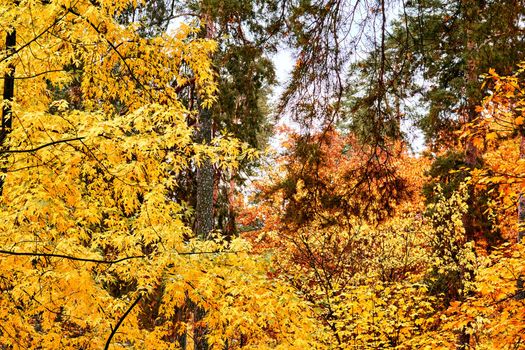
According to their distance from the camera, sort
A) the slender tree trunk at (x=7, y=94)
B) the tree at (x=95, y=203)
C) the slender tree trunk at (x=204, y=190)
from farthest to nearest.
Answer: the slender tree trunk at (x=204, y=190)
the slender tree trunk at (x=7, y=94)
the tree at (x=95, y=203)

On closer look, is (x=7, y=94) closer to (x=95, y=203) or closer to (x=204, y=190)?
(x=95, y=203)

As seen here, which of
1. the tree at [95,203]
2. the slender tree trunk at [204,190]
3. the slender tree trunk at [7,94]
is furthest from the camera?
the slender tree trunk at [204,190]

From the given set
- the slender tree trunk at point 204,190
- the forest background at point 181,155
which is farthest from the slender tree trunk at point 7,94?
the slender tree trunk at point 204,190

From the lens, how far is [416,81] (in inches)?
249

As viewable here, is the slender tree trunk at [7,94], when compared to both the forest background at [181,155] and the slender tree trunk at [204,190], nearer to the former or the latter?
the forest background at [181,155]

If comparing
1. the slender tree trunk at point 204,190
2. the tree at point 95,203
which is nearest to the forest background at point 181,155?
the tree at point 95,203

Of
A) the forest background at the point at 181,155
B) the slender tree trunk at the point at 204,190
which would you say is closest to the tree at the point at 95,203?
the forest background at the point at 181,155

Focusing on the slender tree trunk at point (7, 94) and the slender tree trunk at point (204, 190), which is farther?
the slender tree trunk at point (204, 190)

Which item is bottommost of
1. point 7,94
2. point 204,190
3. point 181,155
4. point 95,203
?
point 95,203

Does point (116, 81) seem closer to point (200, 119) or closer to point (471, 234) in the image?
point (200, 119)

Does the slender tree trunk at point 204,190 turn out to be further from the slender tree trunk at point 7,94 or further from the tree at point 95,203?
the slender tree trunk at point 7,94

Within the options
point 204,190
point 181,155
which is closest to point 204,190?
point 204,190

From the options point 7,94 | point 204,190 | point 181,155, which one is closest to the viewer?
point 7,94

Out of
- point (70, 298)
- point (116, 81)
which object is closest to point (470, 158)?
point (116, 81)
